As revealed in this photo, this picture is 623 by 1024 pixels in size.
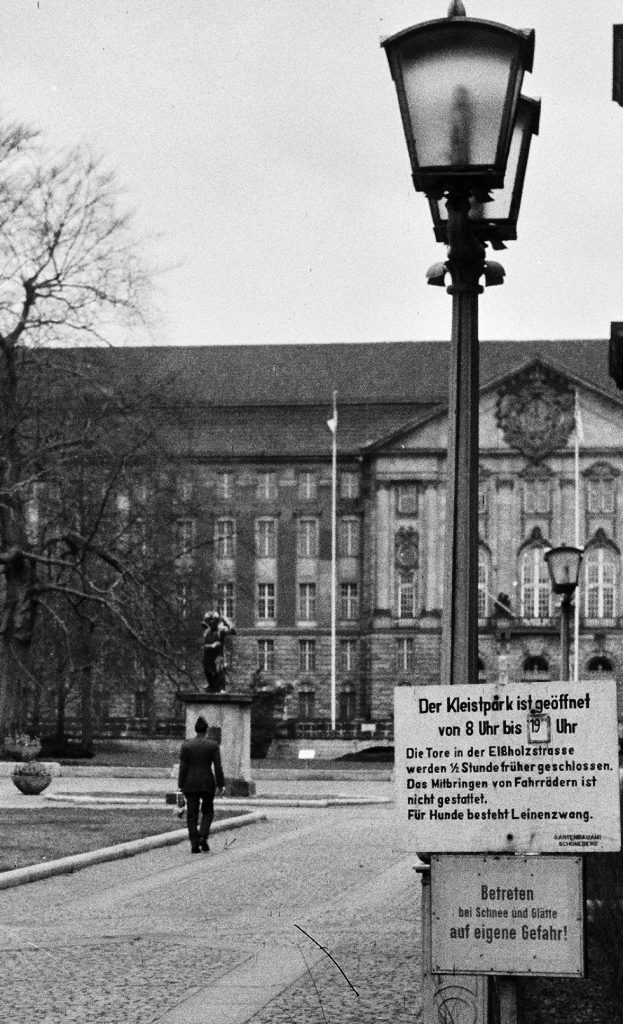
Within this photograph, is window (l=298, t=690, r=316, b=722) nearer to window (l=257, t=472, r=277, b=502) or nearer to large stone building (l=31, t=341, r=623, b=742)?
large stone building (l=31, t=341, r=623, b=742)

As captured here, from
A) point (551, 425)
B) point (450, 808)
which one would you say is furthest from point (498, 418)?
point (450, 808)

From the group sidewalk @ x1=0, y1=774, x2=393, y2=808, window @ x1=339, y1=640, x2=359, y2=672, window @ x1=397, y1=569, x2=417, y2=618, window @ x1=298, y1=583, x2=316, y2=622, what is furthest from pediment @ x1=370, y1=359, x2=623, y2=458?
sidewalk @ x1=0, y1=774, x2=393, y2=808

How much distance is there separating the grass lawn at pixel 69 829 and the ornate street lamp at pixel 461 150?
1095cm

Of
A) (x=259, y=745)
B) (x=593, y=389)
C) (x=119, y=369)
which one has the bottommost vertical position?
(x=259, y=745)

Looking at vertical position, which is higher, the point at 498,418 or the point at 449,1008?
the point at 498,418

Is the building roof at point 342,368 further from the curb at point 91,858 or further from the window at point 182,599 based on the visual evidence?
the curb at point 91,858

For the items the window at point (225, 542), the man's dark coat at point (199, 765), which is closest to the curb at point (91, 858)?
the man's dark coat at point (199, 765)

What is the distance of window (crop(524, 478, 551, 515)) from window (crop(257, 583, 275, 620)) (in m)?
15.0

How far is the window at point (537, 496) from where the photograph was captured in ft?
347

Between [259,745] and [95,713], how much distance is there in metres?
8.75

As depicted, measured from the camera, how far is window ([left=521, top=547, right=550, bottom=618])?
105188 mm

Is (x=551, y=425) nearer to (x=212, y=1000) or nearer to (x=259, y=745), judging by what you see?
(x=259, y=745)

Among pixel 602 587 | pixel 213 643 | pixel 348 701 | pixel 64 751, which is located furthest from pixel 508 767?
pixel 348 701

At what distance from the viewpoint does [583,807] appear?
603cm
